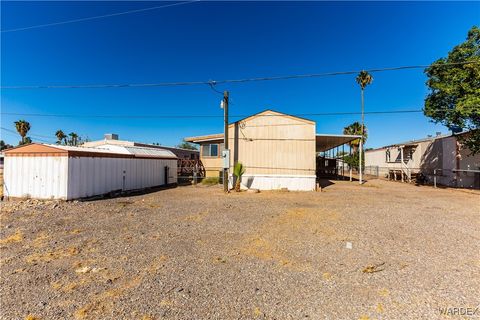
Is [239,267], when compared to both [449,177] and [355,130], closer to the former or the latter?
[449,177]

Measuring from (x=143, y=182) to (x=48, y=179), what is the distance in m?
5.43

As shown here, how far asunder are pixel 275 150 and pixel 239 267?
11500mm

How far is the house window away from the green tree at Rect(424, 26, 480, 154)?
48.0ft

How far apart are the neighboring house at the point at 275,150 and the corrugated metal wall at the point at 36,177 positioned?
890cm

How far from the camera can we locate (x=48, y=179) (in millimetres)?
10195

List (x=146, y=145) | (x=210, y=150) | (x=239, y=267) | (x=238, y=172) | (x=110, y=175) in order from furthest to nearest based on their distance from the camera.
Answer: (x=146, y=145), (x=210, y=150), (x=238, y=172), (x=110, y=175), (x=239, y=267)

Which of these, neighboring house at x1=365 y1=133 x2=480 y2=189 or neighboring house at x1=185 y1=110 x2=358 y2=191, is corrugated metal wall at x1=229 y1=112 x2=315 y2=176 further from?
neighboring house at x1=365 y1=133 x2=480 y2=189

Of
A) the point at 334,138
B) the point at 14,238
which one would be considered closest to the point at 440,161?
the point at 334,138

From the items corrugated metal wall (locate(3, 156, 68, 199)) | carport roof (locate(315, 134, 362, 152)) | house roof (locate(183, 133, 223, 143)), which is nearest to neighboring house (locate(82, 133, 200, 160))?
house roof (locate(183, 133, 223, 143))

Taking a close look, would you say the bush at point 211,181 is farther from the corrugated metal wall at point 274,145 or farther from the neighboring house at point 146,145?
the neighboring house at point 146,145

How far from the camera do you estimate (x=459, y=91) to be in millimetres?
13312

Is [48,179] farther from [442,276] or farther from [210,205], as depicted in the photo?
[442,276]

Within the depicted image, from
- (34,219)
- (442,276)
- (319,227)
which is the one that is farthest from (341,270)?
(34,219)

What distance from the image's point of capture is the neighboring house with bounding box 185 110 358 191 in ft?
48.1
